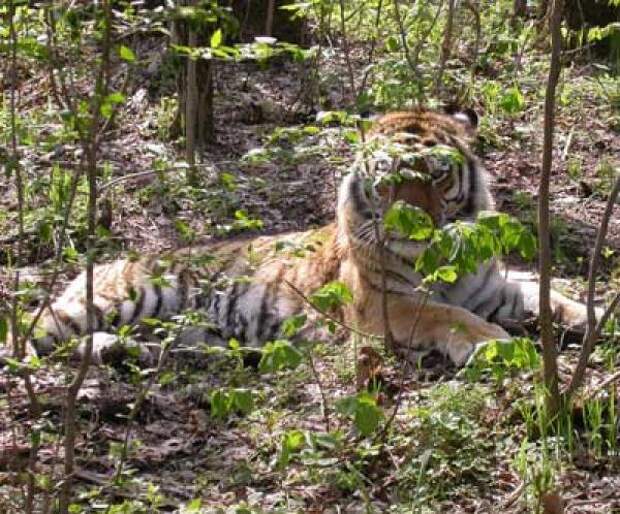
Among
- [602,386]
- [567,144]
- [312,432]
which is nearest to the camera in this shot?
[312,432]

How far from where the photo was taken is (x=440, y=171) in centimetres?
553

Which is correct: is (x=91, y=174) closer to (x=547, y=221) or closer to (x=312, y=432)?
(x=312, y=432)

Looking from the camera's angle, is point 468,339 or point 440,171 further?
point 440,171

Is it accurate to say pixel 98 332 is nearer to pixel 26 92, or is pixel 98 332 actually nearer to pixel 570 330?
pixel 570 330

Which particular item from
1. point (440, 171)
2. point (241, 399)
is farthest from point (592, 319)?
point (440, 171)

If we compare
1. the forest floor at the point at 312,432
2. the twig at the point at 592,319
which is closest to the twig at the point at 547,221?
the twig at the point at 592,319

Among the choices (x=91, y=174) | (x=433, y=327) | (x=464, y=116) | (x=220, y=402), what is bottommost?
(x=433, y=327)

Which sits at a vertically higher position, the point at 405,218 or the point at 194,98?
the point at 405,218

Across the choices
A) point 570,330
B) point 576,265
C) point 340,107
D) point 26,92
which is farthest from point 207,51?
point 26,92

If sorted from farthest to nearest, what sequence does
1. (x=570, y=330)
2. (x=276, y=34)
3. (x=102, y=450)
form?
(x=276, y=34)
(x=570, y=330)
(x=102, y=450)

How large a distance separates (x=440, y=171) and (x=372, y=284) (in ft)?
2.02

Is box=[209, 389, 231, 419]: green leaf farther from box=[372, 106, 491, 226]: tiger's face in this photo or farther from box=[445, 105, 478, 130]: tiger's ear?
box=[445, 105, 478, 130]: tiger's ear

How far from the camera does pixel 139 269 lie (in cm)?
626

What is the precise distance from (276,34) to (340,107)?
4.01 feet
